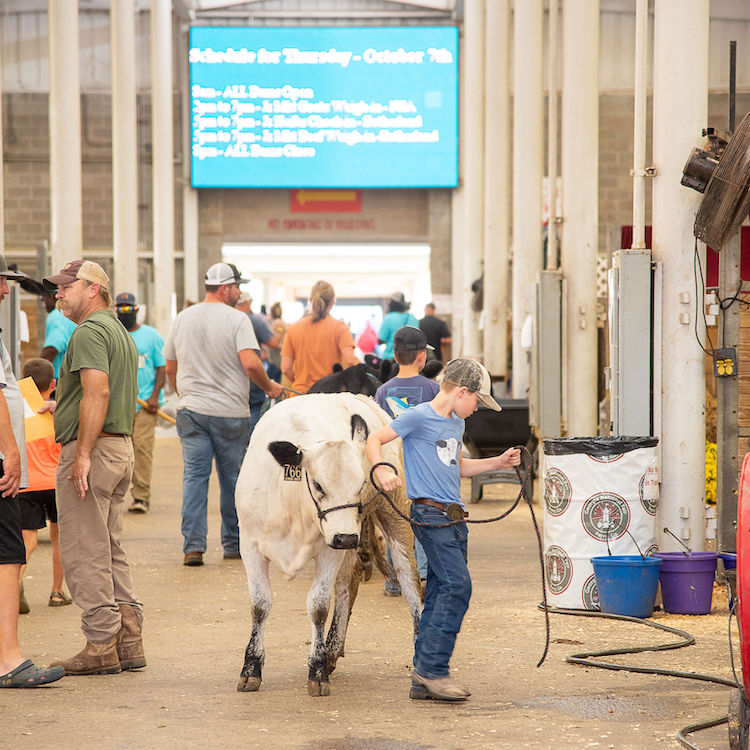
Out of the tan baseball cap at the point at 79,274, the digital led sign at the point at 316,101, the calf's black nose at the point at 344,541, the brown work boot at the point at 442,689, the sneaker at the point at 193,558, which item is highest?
the digital led sign at the point at 316,101

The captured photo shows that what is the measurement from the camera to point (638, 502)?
8125mm

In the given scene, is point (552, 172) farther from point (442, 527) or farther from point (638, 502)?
point (442, 527)

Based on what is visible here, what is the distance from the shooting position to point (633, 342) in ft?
28.6

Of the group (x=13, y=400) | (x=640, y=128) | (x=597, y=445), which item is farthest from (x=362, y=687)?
(x=640, y=128)

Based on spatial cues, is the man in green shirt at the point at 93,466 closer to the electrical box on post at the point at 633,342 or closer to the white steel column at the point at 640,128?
the electrical box on post at the point at 633,342

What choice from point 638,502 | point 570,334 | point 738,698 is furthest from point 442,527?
point 570,334

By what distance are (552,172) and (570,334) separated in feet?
7.62

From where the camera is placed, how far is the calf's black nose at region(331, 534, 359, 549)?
5.43 m

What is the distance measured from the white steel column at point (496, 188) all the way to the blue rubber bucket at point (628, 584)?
35.0ft

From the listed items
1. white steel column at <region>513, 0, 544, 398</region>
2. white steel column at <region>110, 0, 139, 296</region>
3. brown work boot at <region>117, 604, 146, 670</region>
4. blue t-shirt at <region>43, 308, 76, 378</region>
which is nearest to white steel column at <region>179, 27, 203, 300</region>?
white steel column at <region>110, 0, 139, 296</region>

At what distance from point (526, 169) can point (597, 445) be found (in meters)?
8.42

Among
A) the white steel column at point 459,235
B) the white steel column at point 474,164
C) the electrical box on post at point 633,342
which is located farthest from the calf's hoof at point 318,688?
the white steel column at point 459,235

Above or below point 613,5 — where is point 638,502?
below

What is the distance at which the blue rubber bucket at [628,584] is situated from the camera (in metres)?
7.83
